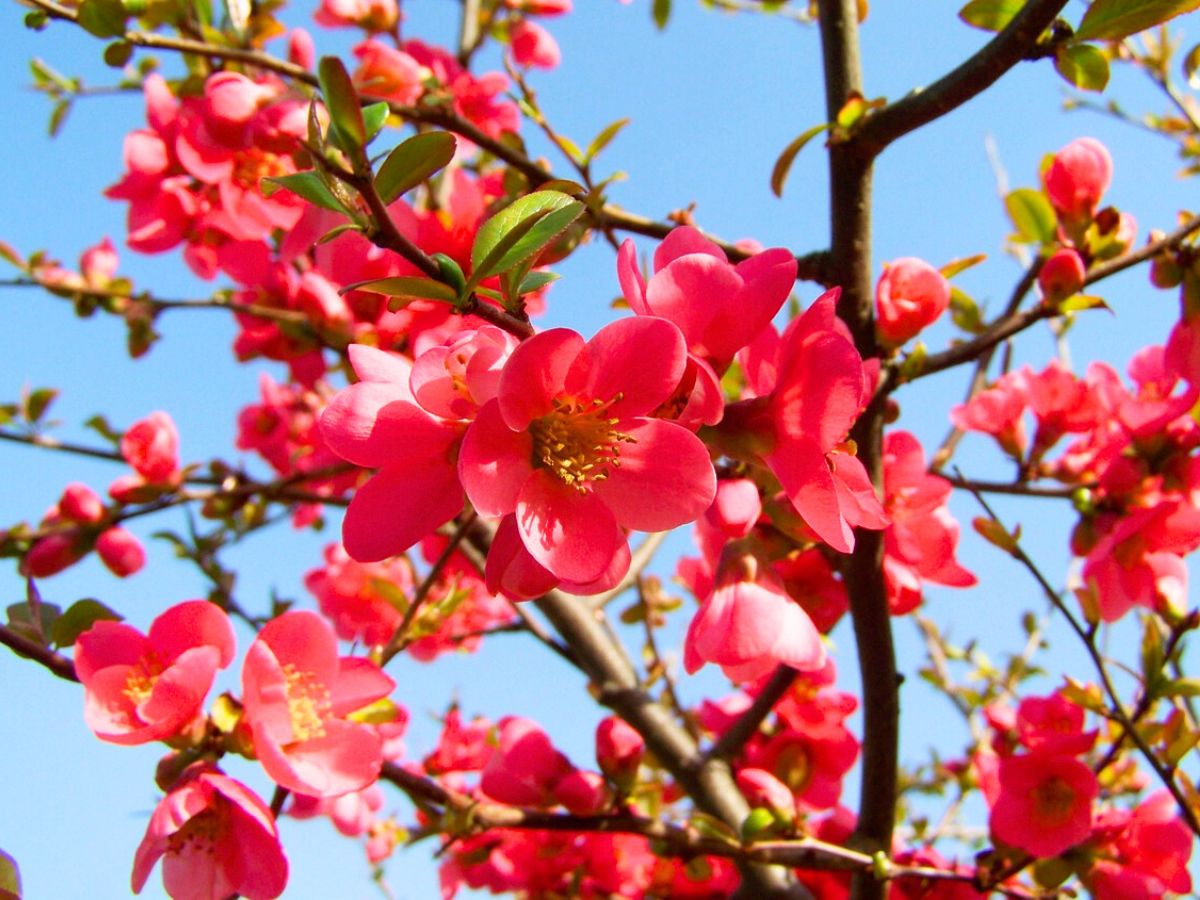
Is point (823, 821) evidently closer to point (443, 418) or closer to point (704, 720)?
point (704, 720)

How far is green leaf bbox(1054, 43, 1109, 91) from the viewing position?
0.82 meters

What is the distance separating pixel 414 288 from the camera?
547mm

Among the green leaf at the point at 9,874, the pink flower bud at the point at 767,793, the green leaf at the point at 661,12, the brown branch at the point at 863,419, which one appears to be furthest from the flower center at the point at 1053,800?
the green leaf at the point at 661,12

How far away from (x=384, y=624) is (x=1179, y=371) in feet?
4.39

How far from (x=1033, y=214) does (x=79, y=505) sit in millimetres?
1552

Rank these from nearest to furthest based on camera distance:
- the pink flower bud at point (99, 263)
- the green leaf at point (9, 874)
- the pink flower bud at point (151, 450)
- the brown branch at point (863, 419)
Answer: the green leaf at point (9, 874) < the brown branch at point (863, 419) < the pink flower bud at point (151, 450) < the pink flower bud at point (99, 263)

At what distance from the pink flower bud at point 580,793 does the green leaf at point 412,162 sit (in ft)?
2.67

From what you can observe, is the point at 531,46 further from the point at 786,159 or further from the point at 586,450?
the point at 586,450

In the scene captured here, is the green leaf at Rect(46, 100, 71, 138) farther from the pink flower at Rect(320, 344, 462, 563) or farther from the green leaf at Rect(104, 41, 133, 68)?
the pink flower at Rect(320, 344, 462, 563)

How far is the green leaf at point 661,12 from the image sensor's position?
1689 mm

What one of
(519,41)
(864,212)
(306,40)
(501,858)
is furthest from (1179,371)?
(519,41)

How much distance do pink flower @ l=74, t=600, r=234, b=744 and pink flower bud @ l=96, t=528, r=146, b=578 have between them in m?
0.90

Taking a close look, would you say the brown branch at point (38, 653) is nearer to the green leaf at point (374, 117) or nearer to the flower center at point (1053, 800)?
the green leaf at point (374, 117)

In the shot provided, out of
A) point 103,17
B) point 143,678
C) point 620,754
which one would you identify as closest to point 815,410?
point 143,678
